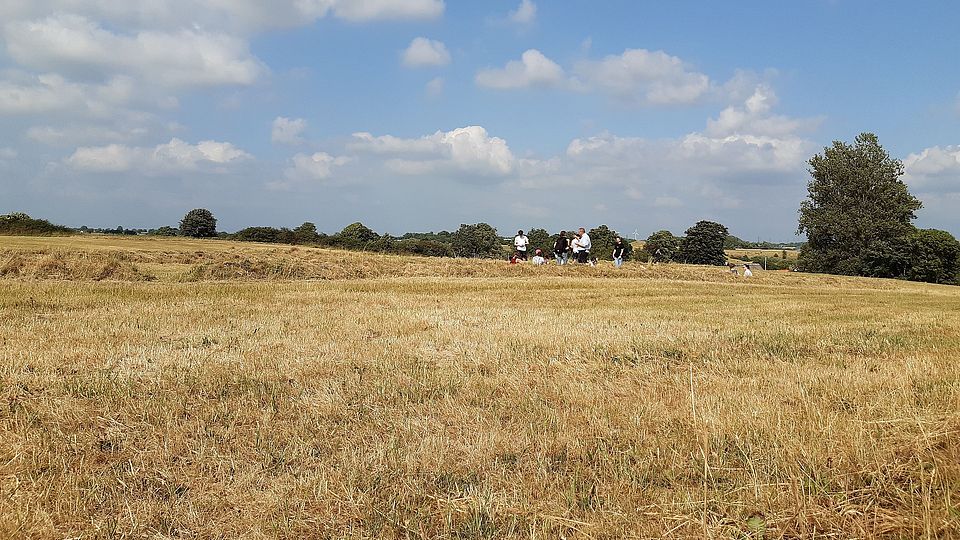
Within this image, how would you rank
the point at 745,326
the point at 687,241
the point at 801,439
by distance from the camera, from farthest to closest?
1. the point at 687,241
2. the point at 745,326
3. the point at 801,439

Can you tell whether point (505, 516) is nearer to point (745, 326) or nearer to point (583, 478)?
point (583, 478)

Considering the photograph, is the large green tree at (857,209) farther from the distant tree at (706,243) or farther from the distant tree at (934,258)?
the distant tree at (706,243)

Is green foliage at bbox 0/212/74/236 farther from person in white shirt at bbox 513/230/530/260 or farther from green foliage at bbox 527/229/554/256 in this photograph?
green foliage at bbox 527/229/554/256

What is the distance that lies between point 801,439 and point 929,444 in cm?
79

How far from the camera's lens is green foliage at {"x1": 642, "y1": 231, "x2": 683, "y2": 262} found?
12531 centimetres

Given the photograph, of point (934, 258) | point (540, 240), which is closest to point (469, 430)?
point (934, 258)

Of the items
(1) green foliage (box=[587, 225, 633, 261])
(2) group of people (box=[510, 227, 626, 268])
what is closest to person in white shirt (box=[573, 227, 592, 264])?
(2) group of people (box=[510, 227, 626, 268])

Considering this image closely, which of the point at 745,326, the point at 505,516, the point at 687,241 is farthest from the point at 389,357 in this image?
the point at 687,241

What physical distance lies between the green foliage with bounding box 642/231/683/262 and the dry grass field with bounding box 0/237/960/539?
115762mm

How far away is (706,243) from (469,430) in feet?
401

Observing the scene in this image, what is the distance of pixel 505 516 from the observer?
3.52 meters

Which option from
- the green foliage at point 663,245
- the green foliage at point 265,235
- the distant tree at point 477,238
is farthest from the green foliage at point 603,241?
the green foliage at point 265,235

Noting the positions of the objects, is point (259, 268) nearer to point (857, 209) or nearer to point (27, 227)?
point (27, 227)

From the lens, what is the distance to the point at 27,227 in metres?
46.7
